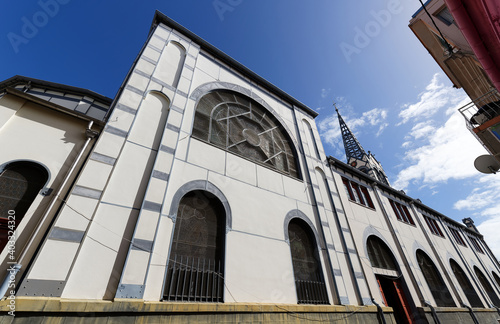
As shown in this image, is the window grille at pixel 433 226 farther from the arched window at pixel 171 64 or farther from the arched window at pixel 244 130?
the arched window at pixel 171 64

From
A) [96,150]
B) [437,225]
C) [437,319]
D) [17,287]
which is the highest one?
[437,225]

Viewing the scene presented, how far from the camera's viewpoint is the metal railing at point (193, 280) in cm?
467

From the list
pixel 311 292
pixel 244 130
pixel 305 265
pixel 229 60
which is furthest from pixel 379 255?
pixel 229 60

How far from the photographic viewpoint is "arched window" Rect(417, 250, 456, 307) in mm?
11336

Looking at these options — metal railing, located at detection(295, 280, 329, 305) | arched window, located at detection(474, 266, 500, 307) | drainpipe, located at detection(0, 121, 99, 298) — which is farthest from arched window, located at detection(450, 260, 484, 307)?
drainpipe, located at detection(0, 121, 99, 298)

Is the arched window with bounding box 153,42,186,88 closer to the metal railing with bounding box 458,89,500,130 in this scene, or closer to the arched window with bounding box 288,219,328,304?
the arched window with bounding box 288,219,328,304

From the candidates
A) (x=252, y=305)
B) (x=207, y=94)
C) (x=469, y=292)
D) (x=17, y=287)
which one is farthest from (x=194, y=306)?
(x=469, y=292)

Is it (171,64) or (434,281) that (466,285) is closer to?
(434,281)

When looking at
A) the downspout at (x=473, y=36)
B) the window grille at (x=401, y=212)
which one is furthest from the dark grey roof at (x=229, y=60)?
the downspout at (x=473, y=36)

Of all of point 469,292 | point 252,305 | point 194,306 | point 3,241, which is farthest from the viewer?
point 469,292

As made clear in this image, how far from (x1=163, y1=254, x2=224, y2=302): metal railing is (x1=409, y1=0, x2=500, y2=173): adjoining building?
22.4 feet

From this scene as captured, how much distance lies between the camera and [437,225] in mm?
17594

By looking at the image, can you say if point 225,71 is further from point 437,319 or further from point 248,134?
point 437,319

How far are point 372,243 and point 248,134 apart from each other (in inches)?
311
